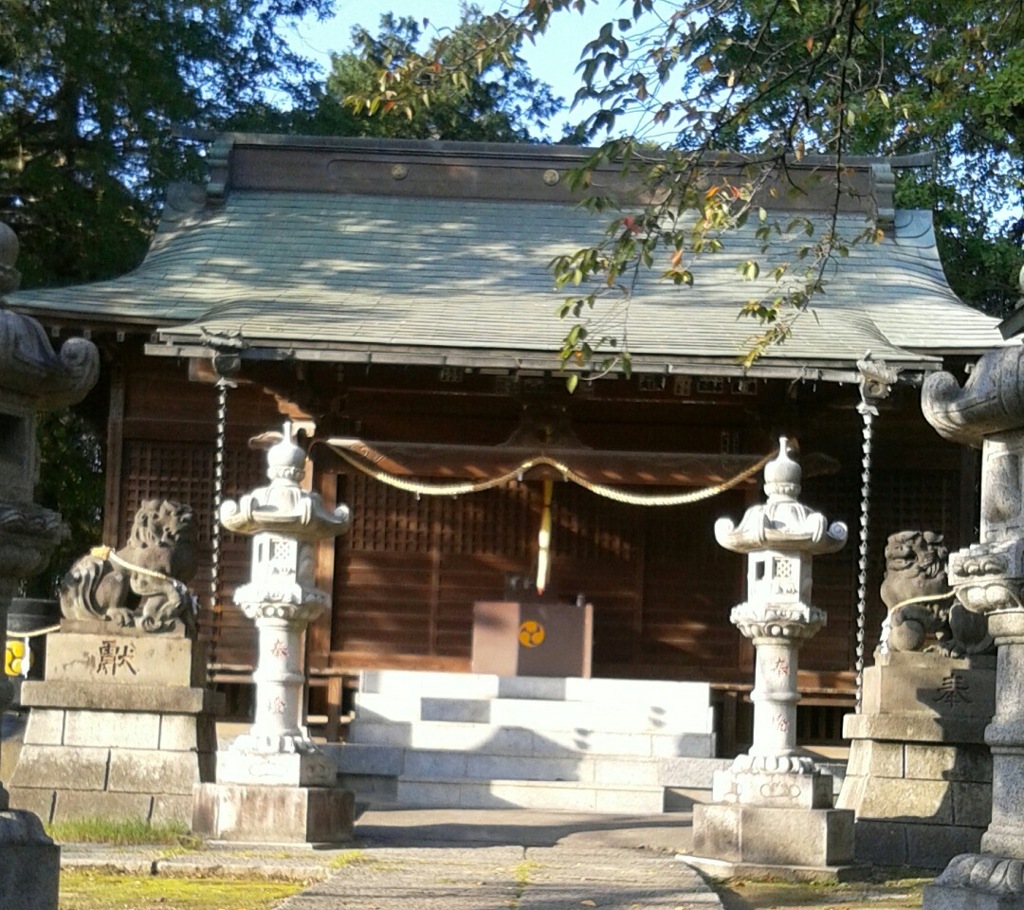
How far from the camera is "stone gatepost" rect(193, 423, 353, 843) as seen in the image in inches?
361

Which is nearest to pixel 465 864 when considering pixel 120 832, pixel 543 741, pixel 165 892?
pixel 165 892

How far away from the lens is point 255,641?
15.0 metres

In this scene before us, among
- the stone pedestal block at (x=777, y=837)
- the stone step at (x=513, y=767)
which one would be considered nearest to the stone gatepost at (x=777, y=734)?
the stone pedestal block at (x=777, y=837)

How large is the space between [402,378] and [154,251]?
3670 mm

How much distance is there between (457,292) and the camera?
15.4m

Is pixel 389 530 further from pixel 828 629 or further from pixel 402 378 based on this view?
pixel 828 629

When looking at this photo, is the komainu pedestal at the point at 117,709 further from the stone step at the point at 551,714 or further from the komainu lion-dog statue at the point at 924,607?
the komainu lion-dog statue at the point at 924,607

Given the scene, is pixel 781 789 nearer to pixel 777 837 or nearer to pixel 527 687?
pixel 777 837

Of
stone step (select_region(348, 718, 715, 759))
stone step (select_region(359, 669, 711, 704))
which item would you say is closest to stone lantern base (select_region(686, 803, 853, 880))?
stone step (select_region(348, 718, 715, 759))

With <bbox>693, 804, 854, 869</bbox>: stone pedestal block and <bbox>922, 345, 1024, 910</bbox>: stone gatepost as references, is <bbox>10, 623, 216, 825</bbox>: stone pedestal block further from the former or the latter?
<bbox>922, 345, 1024, 910</bbox>: stone gatepost

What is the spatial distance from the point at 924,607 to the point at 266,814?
443 cm

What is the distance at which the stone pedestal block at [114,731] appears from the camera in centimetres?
1005

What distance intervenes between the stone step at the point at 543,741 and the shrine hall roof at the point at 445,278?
2854 mm

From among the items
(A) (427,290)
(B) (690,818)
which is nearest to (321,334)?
(A) (427,290)
